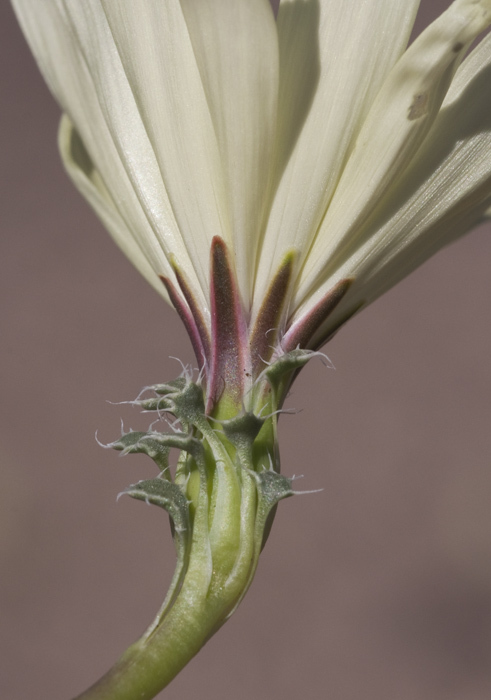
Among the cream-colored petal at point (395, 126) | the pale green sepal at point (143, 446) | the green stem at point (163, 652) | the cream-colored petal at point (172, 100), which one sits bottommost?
the green stem at point (163, 652)

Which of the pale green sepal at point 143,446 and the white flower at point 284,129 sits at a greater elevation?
the white flower at point 284,129

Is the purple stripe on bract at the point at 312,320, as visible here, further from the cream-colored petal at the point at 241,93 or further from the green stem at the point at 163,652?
the green stem at the point at 163,652

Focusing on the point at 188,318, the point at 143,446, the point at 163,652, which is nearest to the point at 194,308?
the point at 188,318

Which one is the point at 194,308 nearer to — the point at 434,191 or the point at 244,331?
the point at 244,331

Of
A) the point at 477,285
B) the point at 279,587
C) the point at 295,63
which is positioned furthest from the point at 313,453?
the point at 295,63

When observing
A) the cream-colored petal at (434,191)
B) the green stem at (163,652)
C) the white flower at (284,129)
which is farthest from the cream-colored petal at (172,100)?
the green stem at (163,652)
